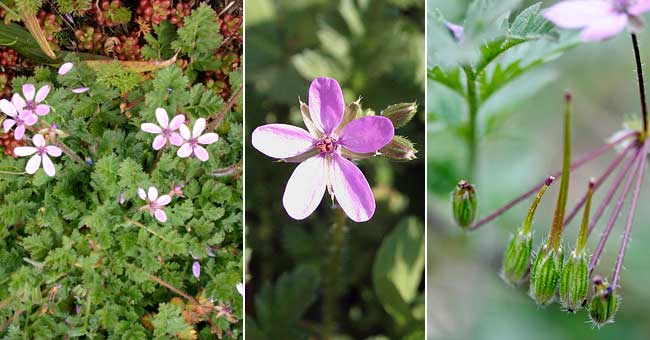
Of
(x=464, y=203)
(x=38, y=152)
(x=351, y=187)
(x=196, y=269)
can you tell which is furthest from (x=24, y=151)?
(x=464, y=203)

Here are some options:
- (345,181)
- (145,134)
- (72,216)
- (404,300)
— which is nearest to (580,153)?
(404,300)

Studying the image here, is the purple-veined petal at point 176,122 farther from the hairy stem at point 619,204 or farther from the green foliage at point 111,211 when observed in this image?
the hairy stem at point 619,204

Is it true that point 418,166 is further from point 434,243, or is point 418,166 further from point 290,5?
point 290,5

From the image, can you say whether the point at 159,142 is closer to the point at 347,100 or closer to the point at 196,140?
the point at 196,140

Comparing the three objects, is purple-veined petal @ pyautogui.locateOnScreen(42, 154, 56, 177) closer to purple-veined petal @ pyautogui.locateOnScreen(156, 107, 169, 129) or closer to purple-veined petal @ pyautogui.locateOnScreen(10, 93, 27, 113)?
purple-veined petal @ pyautogui.locateOnScreen(10, 93, 27, 113)

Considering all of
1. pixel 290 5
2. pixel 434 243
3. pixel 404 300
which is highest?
pixel 290 5

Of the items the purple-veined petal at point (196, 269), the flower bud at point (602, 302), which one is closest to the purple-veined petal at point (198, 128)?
the purple-veined petal at point (196, 269)

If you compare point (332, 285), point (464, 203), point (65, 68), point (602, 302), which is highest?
point (65, 68)
